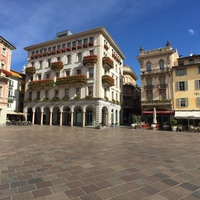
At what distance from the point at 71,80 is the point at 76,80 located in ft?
3.94

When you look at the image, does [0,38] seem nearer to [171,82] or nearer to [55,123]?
[55,123]

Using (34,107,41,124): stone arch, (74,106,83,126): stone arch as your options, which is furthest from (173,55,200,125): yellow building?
(34,107,41,124): stone arch

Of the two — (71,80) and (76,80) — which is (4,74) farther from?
(76,80)

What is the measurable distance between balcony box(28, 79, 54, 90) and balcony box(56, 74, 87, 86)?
1.90m

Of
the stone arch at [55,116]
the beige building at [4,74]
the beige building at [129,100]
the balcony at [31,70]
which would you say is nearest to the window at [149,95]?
the beige building at [129,100]

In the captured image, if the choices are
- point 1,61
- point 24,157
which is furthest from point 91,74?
point 24,157

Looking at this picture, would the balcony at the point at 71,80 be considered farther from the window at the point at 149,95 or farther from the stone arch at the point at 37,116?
the window at the point at 149,95

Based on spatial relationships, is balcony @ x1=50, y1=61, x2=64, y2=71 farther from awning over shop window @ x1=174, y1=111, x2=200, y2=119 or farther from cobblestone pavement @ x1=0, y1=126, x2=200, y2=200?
cobblestone pavement @ x1=0, y1=126, x2=200, y2=200

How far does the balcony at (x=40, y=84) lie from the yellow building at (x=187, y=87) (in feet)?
80.7

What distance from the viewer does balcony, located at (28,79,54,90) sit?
108 feet

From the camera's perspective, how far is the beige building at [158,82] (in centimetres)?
3106

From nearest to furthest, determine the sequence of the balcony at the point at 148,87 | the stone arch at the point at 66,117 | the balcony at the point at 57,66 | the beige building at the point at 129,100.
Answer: the balcony at the point at 148,87, the balcony at the point at 57,66, the stone arch at the point at 66,117, the beige building at the point at 129,100

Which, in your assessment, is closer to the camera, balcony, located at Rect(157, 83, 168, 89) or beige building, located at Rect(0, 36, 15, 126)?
beige building, located at Rect(0, 36, 15, 126)

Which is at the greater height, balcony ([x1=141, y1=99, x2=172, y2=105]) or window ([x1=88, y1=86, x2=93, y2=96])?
window ([x1=88, y1=86, x2=93, y2=96])
